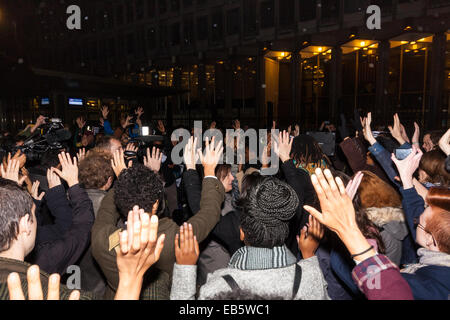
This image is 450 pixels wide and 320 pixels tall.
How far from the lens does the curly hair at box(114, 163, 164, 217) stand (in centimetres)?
176

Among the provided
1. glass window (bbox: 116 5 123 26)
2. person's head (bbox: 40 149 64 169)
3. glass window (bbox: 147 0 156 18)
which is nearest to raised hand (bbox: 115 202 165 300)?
person's head (bbox: 40 149 64 169)

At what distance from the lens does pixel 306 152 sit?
3.31 metres

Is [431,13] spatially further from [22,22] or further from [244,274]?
[22,22]

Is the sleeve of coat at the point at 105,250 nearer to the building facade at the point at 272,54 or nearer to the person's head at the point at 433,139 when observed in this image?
the person's head at the point at 433,139

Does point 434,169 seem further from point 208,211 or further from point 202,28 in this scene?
point 202,28

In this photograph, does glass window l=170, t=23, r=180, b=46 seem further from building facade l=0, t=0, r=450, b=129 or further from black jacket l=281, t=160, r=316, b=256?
black jacket l=281, t=160, r=316, b=256

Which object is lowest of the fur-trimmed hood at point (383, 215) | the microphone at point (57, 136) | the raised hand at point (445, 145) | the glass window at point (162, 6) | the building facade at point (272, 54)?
the fur-trimmed hood at point (383, 215)

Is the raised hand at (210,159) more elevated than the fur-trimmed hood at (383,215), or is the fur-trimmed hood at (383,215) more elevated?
the raised hand at (210,159)

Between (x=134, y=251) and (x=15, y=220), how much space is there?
75 centimetres

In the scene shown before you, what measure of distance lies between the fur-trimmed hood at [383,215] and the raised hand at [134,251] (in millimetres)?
1489

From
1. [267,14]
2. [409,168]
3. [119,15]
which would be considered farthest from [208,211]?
[119,15]

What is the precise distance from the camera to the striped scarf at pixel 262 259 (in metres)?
1.36

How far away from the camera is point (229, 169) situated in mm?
2871

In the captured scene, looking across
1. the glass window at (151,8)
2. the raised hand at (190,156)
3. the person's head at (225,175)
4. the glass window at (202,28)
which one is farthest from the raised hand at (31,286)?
the glass window at (151,8)
